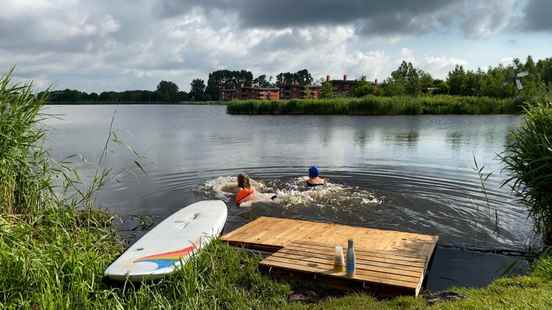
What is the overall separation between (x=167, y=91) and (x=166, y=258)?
132 m

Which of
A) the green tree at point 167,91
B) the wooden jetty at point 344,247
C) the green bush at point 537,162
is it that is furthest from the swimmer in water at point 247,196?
the green tree at point 167,91

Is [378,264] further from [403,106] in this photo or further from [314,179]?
[403,106]

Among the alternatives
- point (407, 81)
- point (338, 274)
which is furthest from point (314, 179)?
point (407, 81)

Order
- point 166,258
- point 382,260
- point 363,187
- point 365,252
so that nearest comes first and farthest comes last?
1. point 166,258
2. point 382,260
3. point 365,252
4. point 363,187

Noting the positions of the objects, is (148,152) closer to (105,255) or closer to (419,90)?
(105,255)

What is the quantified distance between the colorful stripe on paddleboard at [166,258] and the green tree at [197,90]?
517 feet

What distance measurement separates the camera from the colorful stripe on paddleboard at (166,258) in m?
5.99

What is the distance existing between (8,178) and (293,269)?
423cm

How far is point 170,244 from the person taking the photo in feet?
22.6

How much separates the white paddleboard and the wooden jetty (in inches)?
25.4

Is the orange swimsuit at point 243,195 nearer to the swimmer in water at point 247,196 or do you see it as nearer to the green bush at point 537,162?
the swimmer in water at point 247,196

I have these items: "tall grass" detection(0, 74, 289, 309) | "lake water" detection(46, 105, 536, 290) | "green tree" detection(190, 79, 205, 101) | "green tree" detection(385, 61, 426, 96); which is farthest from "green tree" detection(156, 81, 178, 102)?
"tall grass" detection(0, 74, 289, 309)

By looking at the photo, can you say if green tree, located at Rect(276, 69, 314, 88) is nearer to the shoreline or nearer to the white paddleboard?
the shoreline

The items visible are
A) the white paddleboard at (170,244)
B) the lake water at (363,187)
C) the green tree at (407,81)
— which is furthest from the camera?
the green tree at (407,81)
